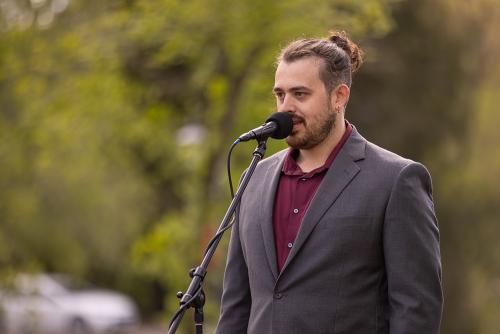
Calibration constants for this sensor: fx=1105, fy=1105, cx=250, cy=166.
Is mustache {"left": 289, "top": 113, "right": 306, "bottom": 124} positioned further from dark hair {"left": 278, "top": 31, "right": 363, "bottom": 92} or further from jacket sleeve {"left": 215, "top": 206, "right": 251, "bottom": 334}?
jacket sleeve {"left": 215, "top": 206, "right": 251, "bottom": 334}

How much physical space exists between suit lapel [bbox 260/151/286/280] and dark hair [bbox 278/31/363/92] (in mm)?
400

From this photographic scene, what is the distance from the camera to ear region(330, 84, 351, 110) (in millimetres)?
4191

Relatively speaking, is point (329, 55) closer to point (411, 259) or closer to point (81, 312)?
point (411, 259)

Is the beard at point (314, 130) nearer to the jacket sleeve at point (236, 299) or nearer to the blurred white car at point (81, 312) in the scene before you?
the jacket sleeve at point (236, 299)

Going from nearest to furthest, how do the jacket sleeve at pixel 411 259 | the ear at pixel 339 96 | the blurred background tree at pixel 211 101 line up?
1. the jacket sleeve at pixel 411 259
2. the ear at pixel 339 96
3. the blurred background tree at pixel 211 101

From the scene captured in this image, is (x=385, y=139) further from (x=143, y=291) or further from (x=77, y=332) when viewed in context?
(x=143, y=291)

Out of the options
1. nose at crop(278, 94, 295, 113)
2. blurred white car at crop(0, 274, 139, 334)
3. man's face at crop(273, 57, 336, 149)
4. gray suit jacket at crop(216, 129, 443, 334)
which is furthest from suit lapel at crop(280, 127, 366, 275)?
blurred white car at crop(0, 274, 139, 334)

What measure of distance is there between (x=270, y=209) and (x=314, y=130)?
0.35 meters

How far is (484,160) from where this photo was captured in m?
16.4

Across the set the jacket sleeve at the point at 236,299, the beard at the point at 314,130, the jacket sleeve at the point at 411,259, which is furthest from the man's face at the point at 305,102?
the jacket sleeve at the point at 236,299

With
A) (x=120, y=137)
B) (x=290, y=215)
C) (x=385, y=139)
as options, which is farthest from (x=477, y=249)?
(x=290, y=215)

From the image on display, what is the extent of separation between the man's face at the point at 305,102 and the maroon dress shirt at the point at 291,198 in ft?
0.41

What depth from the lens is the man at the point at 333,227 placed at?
12.9 feet

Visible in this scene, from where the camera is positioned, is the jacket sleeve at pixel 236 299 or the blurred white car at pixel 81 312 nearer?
the jacket sleeve at pixel 236 299
